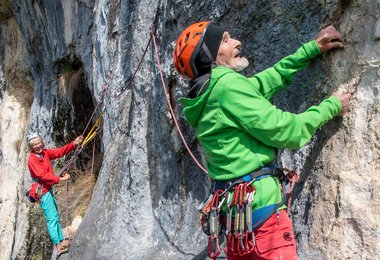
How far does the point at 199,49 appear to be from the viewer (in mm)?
3154

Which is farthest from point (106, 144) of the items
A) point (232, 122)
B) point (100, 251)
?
point (232, 122)

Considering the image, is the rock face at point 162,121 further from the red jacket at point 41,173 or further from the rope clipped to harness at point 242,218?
the red jacket at point 41,173

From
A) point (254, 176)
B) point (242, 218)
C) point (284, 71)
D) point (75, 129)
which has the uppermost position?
point (75, 129)

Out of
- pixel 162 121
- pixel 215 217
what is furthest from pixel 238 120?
pixel 162 121

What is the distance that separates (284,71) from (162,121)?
2.41 metres

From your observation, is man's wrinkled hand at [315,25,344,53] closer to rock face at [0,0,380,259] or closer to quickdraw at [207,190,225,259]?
rock face at [0,0,380,259]

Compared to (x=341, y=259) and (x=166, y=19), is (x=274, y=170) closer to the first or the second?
(x=341, y=259)

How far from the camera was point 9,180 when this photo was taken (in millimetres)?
11625

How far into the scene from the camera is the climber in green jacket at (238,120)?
2967mm

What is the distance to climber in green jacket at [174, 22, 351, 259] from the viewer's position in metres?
2.97

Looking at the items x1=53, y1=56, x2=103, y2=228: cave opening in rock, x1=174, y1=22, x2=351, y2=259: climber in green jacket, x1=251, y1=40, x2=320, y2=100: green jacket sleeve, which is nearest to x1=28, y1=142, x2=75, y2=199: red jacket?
x1=53, y1=56, x2=103, y2=228: cave opening in rock

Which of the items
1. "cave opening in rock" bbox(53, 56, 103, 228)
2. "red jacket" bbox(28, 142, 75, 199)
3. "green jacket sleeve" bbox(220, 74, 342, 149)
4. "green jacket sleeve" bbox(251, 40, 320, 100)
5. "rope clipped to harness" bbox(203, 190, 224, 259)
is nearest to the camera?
"green jacket sleeve" bbox(220, 74, 342, 149)

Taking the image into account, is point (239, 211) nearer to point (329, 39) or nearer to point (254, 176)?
point (254, 176)

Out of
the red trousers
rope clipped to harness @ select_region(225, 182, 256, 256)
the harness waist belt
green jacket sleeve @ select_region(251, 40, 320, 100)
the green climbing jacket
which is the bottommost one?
the red trousers
